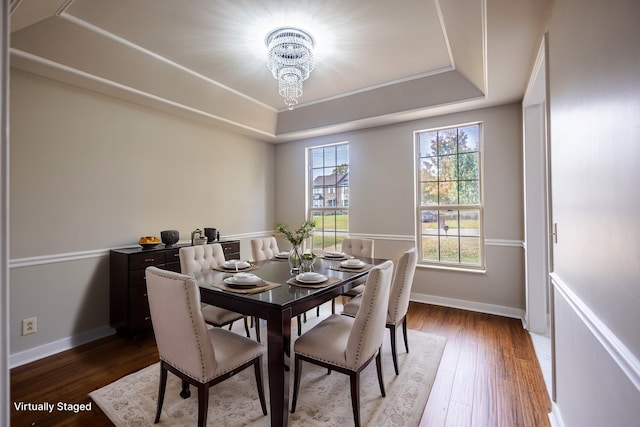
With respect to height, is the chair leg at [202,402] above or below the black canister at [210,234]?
below

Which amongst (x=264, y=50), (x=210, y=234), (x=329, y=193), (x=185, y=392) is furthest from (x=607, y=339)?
(x=329, y=193)

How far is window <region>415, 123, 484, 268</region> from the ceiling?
1.50ft

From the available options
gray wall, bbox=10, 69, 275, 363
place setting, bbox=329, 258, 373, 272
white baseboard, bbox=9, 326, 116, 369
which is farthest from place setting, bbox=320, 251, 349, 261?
white baseboard, bbox=9, 326, 116, 369

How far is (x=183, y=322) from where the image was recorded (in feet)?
5.24

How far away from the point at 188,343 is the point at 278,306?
0.52m

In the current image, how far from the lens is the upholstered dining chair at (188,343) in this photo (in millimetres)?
1572

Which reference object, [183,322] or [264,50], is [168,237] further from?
[264,50]

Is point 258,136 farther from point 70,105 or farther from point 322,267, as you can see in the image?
point 322,267

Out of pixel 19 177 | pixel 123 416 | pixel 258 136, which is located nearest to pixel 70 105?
pixel 19 177

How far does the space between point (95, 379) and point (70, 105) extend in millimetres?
2549

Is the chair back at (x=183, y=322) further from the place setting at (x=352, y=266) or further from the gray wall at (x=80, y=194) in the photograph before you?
the gray wall at (x=80, y=194)

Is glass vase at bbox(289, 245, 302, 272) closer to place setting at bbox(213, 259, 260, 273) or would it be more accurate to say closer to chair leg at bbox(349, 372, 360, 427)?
place setting at bbox(213, 259, 260, 273)

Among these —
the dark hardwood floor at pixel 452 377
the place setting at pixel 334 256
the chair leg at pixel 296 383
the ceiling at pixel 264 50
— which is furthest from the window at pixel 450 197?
the chair leg at pixel 296 383

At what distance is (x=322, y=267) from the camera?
2.79m
